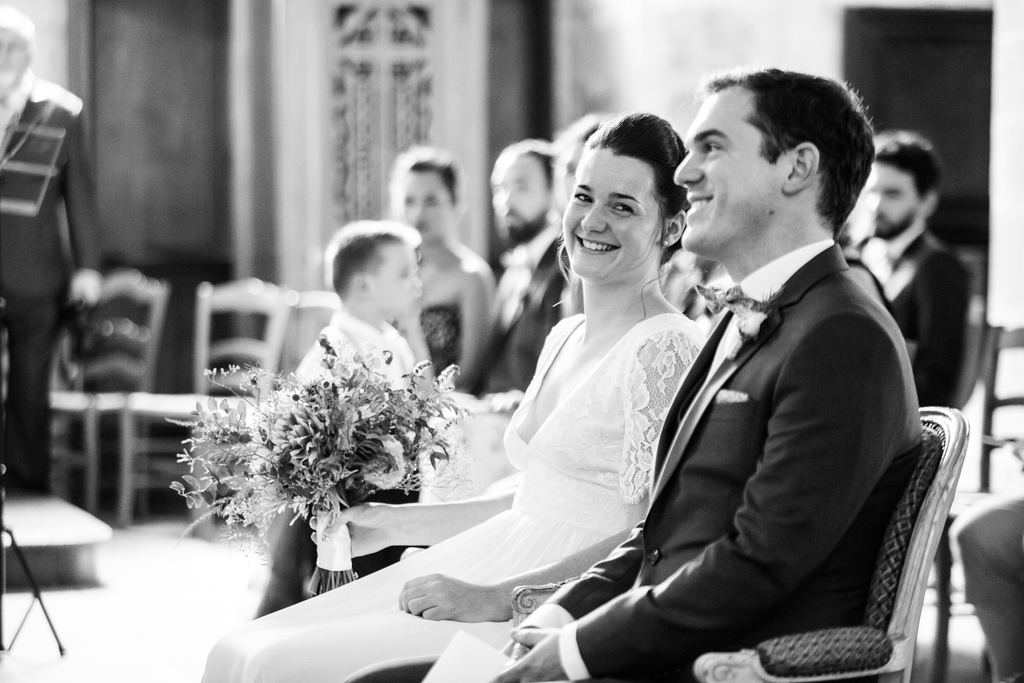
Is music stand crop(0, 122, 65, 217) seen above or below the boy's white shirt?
above

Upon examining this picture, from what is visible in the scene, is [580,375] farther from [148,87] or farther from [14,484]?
[148,87]

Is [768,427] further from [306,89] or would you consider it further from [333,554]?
[306,89]

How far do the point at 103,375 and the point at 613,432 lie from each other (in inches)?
212

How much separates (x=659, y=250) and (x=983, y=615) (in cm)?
139

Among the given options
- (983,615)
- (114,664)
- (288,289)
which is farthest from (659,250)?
(288,289)

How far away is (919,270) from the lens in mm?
4578

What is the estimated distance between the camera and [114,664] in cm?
390

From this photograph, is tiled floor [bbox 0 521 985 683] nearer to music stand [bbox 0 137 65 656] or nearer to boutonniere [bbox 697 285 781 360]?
music stand [bbox 0 137 65 656]

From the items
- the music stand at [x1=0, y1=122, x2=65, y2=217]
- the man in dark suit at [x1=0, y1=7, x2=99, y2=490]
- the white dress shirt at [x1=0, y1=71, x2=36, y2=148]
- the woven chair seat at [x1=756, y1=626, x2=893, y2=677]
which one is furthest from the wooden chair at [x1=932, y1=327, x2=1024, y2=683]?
the white dress shirt at [x1=0, y1=71, x2=36, y2=148]

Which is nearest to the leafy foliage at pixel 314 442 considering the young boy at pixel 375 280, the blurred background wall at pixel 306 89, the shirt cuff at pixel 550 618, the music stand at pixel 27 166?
the shirt cuff at pixel 550 618

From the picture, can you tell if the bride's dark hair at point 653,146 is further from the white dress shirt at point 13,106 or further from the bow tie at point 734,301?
the white dress shirt at point 13,106

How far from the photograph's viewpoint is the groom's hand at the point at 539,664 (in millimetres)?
1691

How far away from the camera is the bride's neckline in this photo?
2.19 meters

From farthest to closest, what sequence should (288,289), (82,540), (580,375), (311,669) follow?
1. (288,289)
2. (82,540)
3. (580,375)
4. (311,669)
